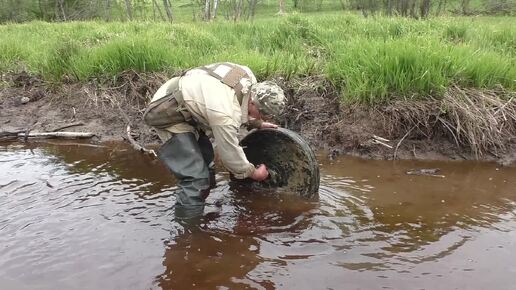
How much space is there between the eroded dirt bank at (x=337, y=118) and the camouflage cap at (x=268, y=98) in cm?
209

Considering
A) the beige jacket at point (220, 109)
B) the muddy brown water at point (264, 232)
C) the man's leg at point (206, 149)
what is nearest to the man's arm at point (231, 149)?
the beige jacket at point (220, 109)

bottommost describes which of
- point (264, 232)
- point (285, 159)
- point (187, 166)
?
point (264, 232)

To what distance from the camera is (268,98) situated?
145 inches

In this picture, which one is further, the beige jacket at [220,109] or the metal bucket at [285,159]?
the metal bucket at [285,159]

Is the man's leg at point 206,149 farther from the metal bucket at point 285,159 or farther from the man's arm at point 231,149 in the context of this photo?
the man's arm at point 231,149

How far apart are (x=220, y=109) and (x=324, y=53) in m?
4.38

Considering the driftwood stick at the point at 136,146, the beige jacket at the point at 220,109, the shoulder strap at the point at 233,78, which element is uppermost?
the shoulder strap at the point at 233,78

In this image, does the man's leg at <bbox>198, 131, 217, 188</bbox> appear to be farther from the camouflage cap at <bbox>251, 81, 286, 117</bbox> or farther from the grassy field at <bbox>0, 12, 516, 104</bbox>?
the grassy field at <bbox>0, 12, 516, 104</bbox>

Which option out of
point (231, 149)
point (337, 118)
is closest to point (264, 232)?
point (231, 149)

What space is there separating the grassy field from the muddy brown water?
1094 mm

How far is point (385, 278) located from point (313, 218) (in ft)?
3.30

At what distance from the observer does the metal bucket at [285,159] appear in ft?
14.2

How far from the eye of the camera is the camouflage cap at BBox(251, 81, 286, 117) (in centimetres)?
369

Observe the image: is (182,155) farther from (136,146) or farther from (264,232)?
(136,146)
